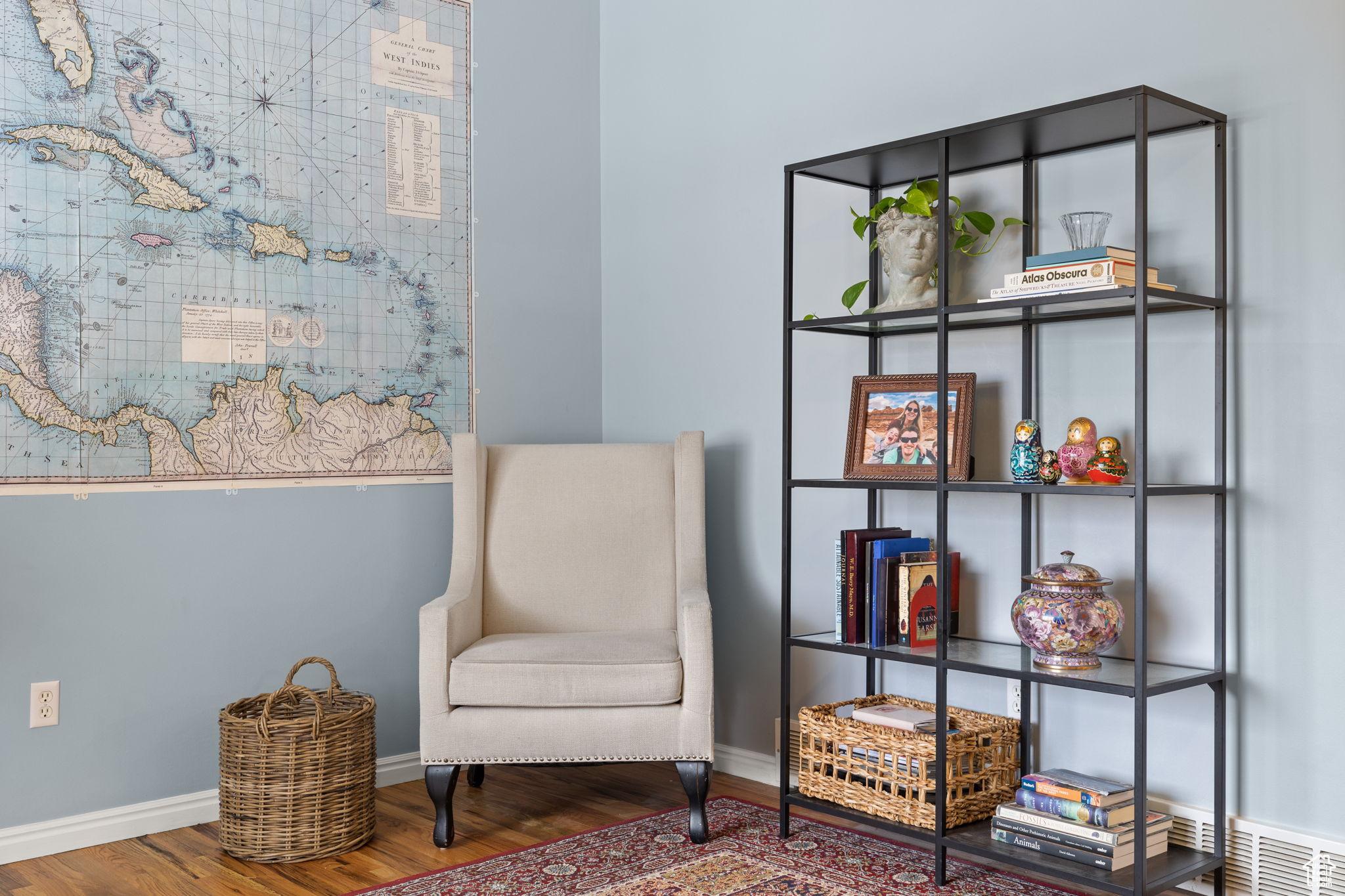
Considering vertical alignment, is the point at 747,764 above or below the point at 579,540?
below

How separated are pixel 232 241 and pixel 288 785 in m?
1.43

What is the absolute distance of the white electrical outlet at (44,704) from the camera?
2.59m

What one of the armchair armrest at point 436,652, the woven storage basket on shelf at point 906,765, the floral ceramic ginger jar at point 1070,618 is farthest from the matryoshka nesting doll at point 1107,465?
the armchair armrest at point 436,652

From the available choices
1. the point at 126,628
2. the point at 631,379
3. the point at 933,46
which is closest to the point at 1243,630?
the point at 933,46

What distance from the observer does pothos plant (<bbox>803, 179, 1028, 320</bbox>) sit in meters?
2.53

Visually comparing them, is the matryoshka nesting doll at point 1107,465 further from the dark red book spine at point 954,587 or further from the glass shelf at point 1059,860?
the glass shelf at point 1059,860

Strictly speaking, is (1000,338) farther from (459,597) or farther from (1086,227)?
(459,597)

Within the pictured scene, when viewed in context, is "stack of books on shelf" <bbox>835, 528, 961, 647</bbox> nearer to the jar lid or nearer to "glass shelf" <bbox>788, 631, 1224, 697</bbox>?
"glass shelf" <bbox>788, 631, 1224, 697</bbox>

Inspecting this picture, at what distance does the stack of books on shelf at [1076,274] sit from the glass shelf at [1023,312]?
2 cm

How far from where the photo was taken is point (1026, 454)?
7.51 feet

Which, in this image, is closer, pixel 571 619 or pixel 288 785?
pixel 288 785

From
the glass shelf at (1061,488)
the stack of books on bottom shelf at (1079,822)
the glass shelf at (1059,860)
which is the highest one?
the glass shelf at (1061,488)

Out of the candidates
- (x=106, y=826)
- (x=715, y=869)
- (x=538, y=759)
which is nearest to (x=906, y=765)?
(x=715, y=869)

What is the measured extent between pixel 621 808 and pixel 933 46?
85.0 inches
